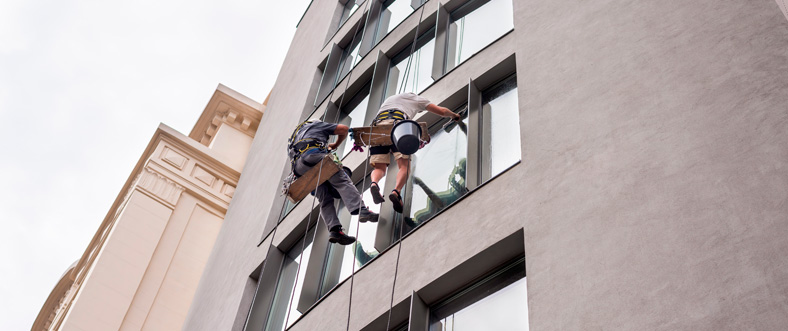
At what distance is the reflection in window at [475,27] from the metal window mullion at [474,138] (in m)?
1.39

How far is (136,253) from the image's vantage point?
799 inches

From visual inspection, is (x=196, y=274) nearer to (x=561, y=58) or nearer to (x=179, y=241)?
(x=179, y=241)

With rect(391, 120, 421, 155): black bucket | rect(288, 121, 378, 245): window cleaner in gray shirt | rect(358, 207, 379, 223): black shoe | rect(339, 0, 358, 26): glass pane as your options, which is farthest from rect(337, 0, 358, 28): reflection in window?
rect(391, 120, 421, 155): black bucket

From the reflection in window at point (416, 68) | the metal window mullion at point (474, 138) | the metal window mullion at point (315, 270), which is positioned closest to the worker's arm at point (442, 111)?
the metal window mullion at point (474, 138)

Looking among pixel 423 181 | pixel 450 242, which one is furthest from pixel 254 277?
pixel 450 242

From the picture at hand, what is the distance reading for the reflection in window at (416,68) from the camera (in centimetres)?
1448

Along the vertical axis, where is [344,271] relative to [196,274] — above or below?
below

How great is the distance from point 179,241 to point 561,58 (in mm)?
13505

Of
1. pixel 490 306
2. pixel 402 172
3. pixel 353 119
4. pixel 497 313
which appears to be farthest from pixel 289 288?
pixel 497 313

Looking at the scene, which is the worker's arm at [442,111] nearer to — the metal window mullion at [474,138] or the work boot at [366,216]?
the metal window mullion at [474,138]

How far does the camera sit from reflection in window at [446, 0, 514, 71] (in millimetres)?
13383

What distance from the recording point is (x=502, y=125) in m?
11.4

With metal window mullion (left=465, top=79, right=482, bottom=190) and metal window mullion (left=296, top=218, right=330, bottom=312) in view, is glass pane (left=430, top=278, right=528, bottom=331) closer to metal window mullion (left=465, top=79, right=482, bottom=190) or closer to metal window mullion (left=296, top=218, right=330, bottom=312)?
metal window mullion (left=465, top=79, right=482, bottom=190)

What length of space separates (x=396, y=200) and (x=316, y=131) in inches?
69.9
